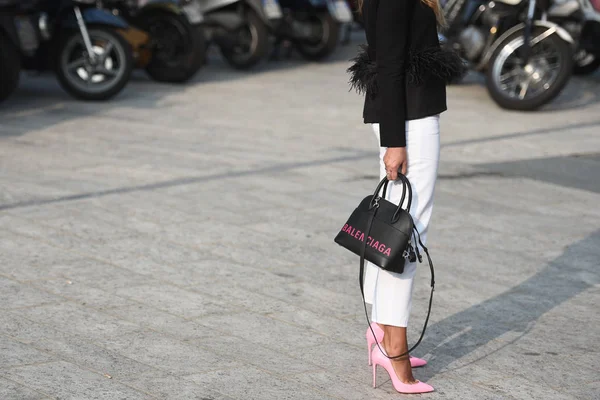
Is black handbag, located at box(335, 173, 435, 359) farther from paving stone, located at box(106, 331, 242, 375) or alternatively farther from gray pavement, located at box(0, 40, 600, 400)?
paving stone, located at box(106, 331, 242, 375)

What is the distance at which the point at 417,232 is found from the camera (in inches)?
166

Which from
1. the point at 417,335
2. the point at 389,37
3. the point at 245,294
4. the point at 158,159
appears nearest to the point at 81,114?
the point at 158,159

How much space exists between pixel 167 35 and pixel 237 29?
5.28 ft

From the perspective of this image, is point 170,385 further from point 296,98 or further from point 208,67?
point 208,67

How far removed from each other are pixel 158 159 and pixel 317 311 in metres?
3.89

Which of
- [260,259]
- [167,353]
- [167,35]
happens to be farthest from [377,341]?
[167,35]

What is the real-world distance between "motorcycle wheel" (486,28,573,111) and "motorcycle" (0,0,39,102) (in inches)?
201

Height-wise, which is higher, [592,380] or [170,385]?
[170,385]

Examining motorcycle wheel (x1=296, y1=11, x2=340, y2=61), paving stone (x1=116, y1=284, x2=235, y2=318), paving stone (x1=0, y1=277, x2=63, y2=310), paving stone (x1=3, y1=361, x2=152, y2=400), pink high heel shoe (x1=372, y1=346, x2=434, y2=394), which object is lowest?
pink high heel shoe (x1=372, y1=346, x2=434, y2=394)

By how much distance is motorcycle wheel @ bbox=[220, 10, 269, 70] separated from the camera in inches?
583

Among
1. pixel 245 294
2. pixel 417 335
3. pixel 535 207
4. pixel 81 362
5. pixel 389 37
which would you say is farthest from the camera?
pixel 535 207

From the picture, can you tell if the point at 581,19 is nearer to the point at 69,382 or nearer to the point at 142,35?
the point at 142,35

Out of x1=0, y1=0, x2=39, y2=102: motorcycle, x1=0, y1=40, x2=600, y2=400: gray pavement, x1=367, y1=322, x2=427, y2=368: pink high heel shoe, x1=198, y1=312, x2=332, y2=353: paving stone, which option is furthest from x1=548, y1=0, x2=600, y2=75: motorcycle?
x1=367, y1=322, x2=427, y2=368: pink high heel shoe

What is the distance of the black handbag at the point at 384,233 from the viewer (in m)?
4.09
